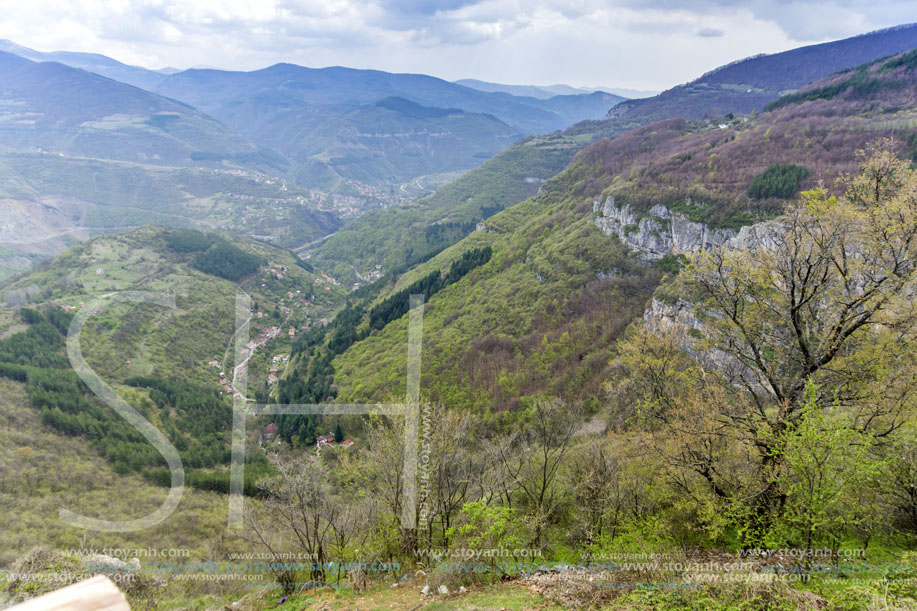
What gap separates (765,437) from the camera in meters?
12.9

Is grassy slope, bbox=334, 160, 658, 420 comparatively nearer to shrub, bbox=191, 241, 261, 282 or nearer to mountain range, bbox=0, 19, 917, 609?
mountain range, bbox=0, 19, 917, 609

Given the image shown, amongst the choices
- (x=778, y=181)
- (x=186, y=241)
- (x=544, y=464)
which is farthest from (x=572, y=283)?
(x=186, y=241)

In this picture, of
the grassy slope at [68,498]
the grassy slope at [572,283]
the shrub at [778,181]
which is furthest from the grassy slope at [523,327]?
the grassy slope at [68,498]

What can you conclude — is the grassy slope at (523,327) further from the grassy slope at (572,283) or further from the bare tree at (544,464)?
the bare tree at (544,464)

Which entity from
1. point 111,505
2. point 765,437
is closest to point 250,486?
point 111,505

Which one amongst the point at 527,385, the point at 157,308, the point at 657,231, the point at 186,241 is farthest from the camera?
the point at 186,241

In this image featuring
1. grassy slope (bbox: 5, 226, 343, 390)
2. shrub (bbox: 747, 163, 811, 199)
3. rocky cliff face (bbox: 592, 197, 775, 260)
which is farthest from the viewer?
grassy slope (bbox: 5, 226, 343, 390)

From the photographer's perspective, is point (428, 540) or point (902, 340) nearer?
point (902, 340)

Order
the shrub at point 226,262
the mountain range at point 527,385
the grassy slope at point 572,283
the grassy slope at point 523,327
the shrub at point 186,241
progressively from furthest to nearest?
the shrub at point 186,241 → the shrub at point 226,262 → the grassy slope at point 572,283 → the grassy slope at point 523,327 → the mountain range at point 527,385

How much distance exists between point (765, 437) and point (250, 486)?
152 ft

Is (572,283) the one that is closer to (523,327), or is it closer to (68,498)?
(523,327)

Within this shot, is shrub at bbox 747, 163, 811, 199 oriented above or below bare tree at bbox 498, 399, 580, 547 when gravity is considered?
above

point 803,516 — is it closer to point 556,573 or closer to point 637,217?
point 556,573

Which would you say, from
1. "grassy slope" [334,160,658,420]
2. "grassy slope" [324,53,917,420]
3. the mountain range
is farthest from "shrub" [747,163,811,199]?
"grassy slope" [334,160,658,420]
